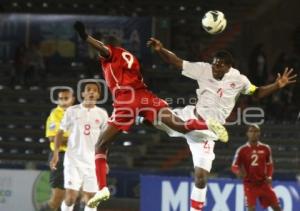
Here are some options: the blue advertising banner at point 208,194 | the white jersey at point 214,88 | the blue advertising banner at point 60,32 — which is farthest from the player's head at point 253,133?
the blue advertising banner at point 60,32

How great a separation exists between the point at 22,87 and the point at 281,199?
25.2ft

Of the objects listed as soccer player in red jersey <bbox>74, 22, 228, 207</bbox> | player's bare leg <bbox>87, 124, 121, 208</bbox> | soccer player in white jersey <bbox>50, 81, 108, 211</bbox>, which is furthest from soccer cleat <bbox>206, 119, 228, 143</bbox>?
soccer player in white jersey <bbox>50, 81, 108, 211</bbox>

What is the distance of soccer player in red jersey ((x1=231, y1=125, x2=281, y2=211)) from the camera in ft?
37.2

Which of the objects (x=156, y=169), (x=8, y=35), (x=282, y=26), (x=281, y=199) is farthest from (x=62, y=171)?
(x=282, y=26)

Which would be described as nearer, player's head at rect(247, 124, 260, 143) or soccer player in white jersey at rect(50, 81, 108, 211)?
soccer player in white jersey at rect(50, 81, 108, 211)

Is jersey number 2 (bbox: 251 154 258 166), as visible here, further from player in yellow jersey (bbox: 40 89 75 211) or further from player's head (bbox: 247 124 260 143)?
player in yellow jersey (bbox: 40 89 75 211)

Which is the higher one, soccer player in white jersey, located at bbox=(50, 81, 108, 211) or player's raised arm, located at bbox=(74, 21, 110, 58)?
player's raised arm, located at bbox=(74, 21, 110, 58)

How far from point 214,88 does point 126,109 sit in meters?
1.05

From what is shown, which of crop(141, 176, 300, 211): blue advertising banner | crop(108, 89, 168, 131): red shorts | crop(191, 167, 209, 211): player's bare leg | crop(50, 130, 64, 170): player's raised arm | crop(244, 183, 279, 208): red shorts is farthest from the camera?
crop(141, 176, 300, 211): blue advertising banner

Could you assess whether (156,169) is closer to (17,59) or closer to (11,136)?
(11,136)

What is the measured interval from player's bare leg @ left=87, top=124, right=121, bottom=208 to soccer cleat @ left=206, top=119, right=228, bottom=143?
0.98m

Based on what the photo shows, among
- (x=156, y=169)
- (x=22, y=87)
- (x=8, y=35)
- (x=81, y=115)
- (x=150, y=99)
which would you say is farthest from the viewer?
(x=8, y=35)

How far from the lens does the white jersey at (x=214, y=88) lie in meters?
8.62

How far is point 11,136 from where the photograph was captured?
16.3 m
